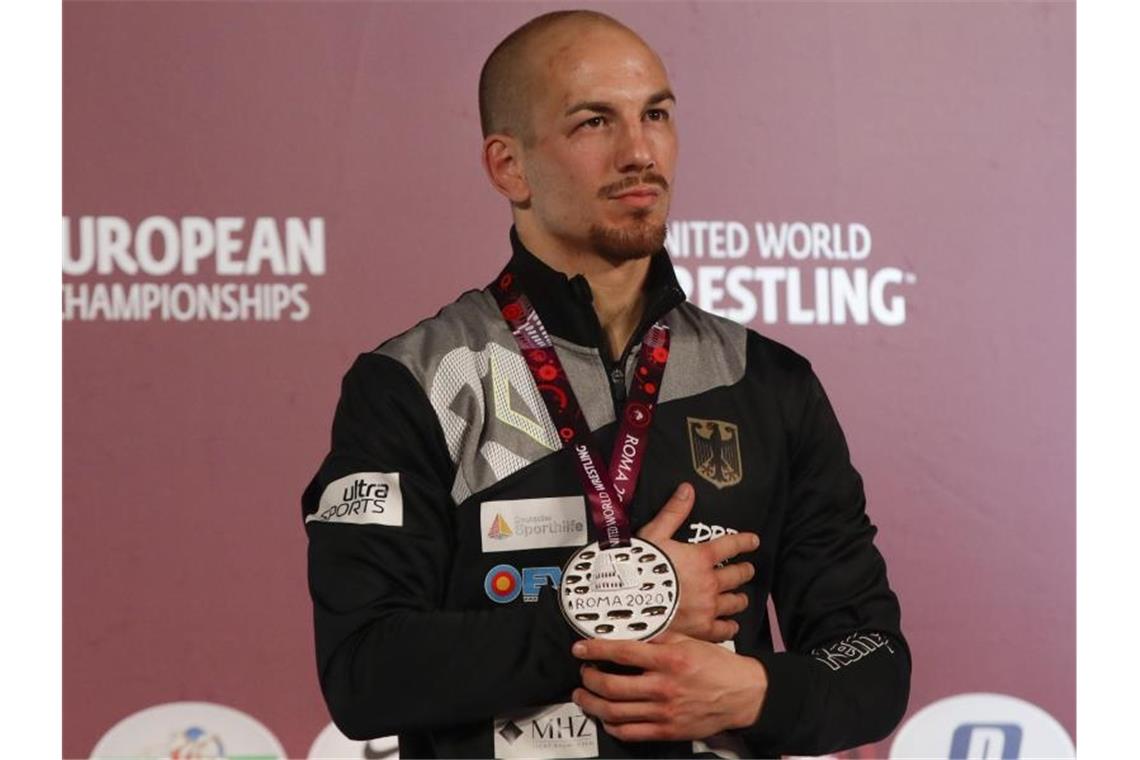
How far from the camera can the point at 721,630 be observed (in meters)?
1.79

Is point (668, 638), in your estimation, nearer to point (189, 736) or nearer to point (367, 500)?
point (367, 500)

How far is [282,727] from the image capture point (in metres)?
2.89

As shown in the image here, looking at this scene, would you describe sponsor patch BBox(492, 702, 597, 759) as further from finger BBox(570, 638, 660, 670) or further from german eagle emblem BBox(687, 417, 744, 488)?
german eagle emblem BBox(687, 417, 744, 488)

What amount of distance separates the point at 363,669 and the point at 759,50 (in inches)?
71.7

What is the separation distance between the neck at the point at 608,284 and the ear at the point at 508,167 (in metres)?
0.09

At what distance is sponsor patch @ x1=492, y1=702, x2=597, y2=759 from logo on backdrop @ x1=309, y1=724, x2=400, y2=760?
1087 mm

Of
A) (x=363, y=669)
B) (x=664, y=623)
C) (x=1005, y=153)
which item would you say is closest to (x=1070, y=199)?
(x=1005, y=153)

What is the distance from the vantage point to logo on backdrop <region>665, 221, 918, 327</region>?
3.00m

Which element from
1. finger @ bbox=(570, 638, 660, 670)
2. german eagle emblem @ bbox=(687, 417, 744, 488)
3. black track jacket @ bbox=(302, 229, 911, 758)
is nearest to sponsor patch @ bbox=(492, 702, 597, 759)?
black track jacket @ bbox=(302, 229, 911, 758)

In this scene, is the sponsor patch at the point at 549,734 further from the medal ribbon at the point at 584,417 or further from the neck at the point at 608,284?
the neck at the point at 608,284

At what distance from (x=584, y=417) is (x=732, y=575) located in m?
0.31

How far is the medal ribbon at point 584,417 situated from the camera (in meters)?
1.87

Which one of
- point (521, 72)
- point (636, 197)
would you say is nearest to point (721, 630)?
point (636, 197)

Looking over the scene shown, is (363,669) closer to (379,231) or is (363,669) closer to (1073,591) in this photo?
(379,231)
